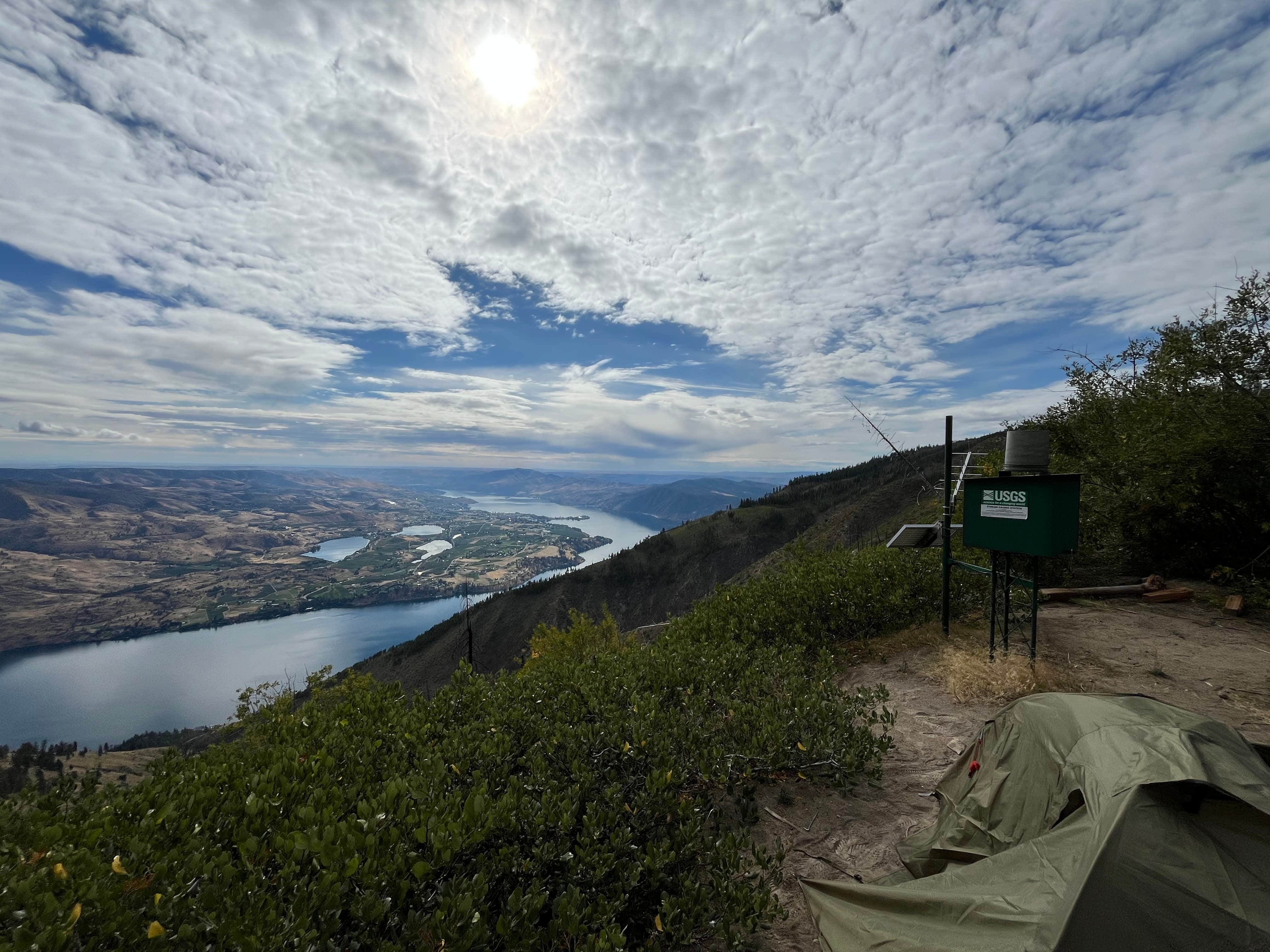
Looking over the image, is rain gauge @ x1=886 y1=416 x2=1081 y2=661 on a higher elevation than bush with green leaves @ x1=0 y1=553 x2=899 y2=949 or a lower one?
higher

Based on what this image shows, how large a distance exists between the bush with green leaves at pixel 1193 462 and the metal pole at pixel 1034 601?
7.78m

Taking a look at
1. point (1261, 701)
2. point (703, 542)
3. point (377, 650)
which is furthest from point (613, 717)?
point (377, 650)

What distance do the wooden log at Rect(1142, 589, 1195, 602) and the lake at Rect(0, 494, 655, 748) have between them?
125 m

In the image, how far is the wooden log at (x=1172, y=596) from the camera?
11.7 metres

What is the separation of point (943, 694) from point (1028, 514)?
3238 millimetres

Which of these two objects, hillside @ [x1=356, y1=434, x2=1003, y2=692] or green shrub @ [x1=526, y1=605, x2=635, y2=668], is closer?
green shrub @ [x1=526, y1=605, x2=635, y2=668]

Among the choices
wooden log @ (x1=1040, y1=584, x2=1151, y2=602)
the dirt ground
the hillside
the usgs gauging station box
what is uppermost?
the usgs gauging station box

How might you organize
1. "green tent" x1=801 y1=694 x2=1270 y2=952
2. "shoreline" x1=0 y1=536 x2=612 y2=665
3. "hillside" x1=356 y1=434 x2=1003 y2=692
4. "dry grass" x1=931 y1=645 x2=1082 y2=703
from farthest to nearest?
"shoreline" x1=0 y1=536 x2=612 y2=665 → "hillside" x1=356 y1=434 x2=1003 y2=692 → "dry grass" x1=931 y1=645 x2=1082 y2=703 → "green tent" x1=801 y1=694 x2=1270 y2=952

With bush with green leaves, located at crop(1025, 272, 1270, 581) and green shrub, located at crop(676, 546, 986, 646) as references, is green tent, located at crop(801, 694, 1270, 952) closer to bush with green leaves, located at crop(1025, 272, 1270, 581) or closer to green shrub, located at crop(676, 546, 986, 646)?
green shrub, located at crop(676, 546, 986, 646)

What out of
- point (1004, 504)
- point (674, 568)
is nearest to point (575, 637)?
point (1004, 504)

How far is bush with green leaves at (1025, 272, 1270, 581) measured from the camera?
11398 millimetres

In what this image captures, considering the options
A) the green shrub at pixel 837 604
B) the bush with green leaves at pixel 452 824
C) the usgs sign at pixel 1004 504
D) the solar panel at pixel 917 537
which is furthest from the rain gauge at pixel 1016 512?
the bush with green leaves at pixel 452 824

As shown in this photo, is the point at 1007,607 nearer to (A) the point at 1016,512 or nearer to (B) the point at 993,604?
(B) the point at 993,604

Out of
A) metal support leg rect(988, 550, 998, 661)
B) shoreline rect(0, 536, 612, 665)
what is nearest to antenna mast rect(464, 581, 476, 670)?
metal support leg rect(988, 550, 998, 661)
